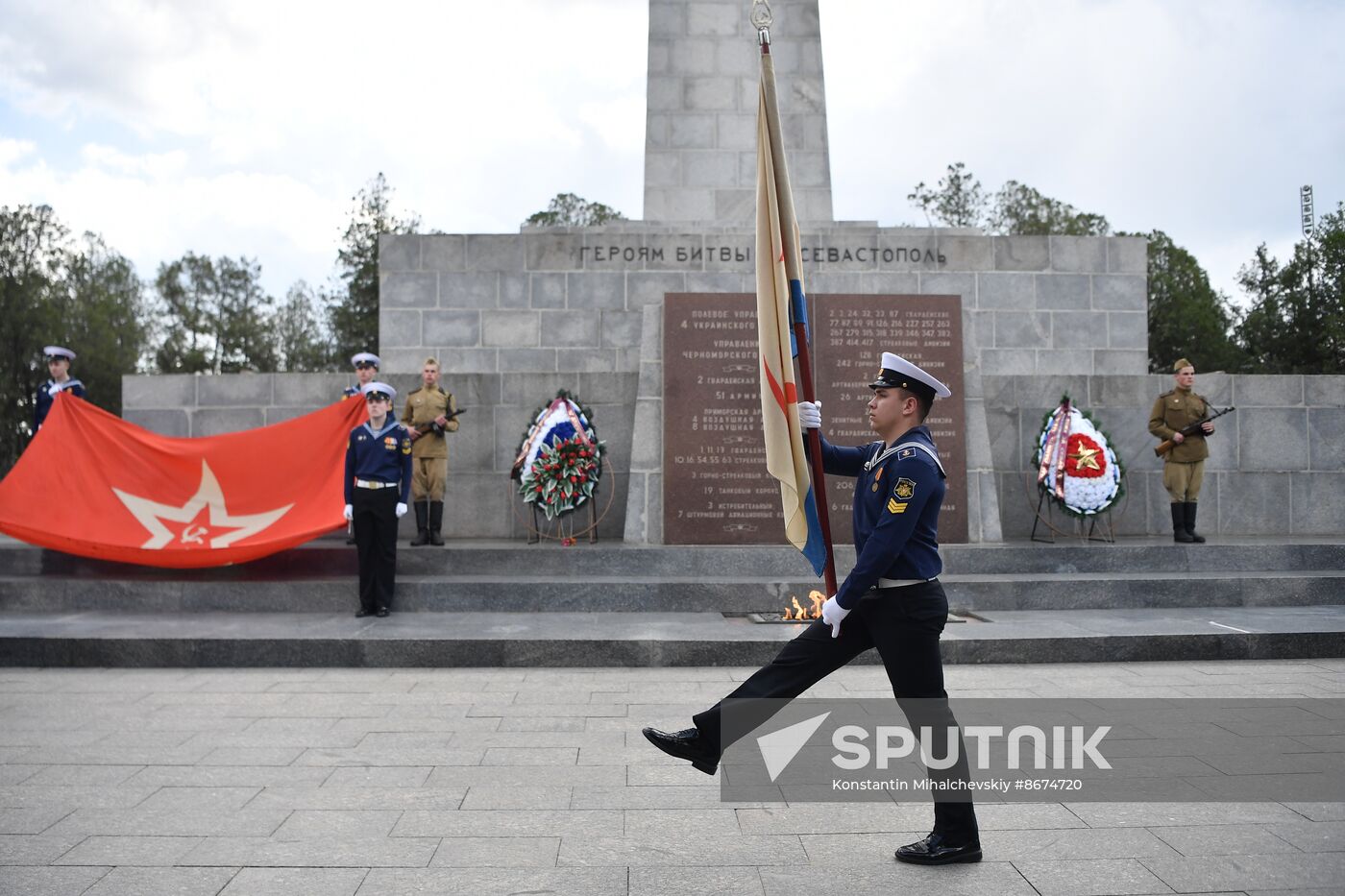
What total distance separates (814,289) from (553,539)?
498 centimetres

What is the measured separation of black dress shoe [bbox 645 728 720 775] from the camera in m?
3.96

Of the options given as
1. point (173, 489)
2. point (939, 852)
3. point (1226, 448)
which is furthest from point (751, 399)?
point (939, 852)

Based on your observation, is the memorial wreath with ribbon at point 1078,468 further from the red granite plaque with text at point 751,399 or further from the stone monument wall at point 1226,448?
the red granite plaque with text at point 751,399

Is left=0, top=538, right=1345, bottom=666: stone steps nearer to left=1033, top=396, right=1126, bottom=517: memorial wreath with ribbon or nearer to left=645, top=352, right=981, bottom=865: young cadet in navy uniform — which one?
left=1033, top=396, right=1126, bottom=517: memorial wreath with ribbon

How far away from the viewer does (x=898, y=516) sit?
3.78 metres

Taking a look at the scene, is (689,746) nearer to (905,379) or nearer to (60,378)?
(905,379)

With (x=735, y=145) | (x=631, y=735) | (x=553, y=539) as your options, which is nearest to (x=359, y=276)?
(x=735, y=145)


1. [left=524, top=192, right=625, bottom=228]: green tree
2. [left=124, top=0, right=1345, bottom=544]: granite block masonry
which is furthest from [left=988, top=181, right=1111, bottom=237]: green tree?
[left=124, top=0, right=1345, bottom=544]: granite block masonry

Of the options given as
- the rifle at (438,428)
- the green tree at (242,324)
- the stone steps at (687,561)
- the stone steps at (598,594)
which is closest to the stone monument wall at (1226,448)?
the stone steps at (687,561)

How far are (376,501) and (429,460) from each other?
6.19 feet

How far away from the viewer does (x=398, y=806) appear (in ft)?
14.4

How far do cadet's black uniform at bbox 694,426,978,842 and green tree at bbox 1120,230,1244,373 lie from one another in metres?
36.0

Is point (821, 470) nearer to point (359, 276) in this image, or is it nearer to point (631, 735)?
point (631, 735)

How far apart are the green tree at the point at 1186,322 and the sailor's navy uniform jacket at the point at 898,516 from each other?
35914 millimetres
